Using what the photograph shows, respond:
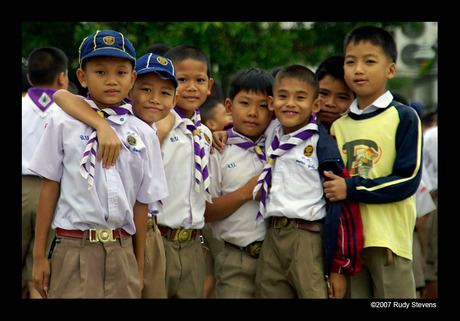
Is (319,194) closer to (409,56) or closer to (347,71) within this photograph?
(347,71)

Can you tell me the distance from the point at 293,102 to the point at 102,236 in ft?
4.96

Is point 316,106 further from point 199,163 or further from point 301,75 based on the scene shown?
point 199,163

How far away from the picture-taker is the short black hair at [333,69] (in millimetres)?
4000

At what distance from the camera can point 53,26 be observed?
28.1 ft

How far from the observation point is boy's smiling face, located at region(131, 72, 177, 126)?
337cm

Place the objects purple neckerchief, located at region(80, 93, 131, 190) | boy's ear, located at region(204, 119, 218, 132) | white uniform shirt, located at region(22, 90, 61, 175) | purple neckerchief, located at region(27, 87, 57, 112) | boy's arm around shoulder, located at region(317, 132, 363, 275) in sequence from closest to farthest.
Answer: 1. purple neckerchief, located at region(80, 93, 131, 190)
2. boy's arm around shoulder, located at region(317, 132, 363, 275)
3. white uniform shirt, located at region(22, 90, 61, 175)
4. purple neckerchief, located at region(27, 87, 57, 112)
5. boy's ear, located at region(204, 119, 218, 132)

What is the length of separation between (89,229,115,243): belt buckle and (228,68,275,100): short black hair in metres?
1.49

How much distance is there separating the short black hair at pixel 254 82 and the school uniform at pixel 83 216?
1.20 meters

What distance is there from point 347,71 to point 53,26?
6.18m

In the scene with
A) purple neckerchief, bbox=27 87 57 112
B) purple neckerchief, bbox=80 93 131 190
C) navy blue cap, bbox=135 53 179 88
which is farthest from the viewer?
purple neckerchief, bbox=27 87 57 112

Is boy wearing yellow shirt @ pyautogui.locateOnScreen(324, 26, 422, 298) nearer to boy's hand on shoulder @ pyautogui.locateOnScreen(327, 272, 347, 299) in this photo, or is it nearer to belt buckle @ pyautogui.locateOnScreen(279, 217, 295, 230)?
boy's hand on shoulder @ pyautogui.locateOnScreen(327, 272, 347, 299)

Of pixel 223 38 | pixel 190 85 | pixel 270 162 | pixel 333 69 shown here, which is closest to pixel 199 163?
pixel 270 162

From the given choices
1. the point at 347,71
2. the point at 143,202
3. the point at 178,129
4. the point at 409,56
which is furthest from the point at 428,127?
the point at 409,56

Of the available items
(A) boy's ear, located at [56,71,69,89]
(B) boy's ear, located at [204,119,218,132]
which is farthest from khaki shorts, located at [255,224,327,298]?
(A) boy's ear, located at [56,71,69,89]
